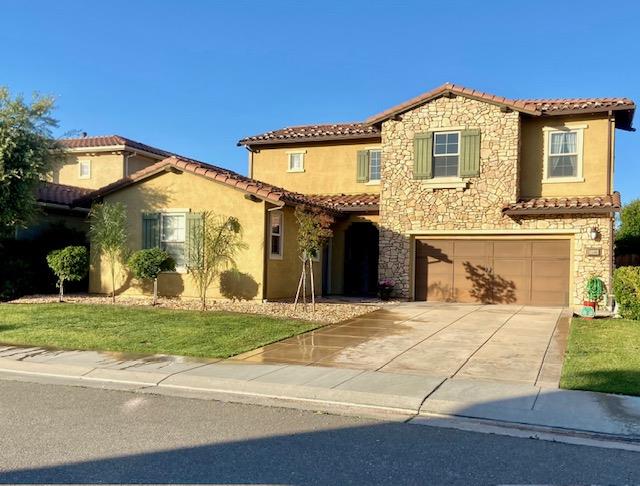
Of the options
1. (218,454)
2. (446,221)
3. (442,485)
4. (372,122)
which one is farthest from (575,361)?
(372,122)

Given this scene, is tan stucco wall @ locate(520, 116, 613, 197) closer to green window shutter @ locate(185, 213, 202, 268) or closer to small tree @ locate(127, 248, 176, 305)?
green window shutter @ locate(185, 213, 202, 268)

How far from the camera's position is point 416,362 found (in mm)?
9641

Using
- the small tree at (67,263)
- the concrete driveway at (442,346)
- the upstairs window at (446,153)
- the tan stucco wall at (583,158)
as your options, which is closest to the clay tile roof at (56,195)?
the small tree at (67,263)

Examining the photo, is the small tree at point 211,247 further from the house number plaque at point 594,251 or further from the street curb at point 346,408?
the house number plaque at point 594,251

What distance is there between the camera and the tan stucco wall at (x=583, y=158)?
58.8ft

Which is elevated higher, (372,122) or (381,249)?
(372,122)

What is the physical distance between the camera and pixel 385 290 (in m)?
19.6

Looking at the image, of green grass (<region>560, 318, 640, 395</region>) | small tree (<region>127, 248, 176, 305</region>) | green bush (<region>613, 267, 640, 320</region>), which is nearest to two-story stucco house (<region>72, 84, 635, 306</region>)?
small tree (<region>127, 248, 176, 305</region>)

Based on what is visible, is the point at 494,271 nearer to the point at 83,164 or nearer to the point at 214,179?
the point at 214,179

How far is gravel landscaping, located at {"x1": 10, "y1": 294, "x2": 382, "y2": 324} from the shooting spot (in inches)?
586

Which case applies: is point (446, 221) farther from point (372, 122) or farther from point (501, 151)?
point (372, 122)

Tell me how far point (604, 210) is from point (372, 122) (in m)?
7.95

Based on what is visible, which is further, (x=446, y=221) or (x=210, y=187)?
(x=446, y=221)

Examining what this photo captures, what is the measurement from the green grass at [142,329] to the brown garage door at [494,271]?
7.55m
